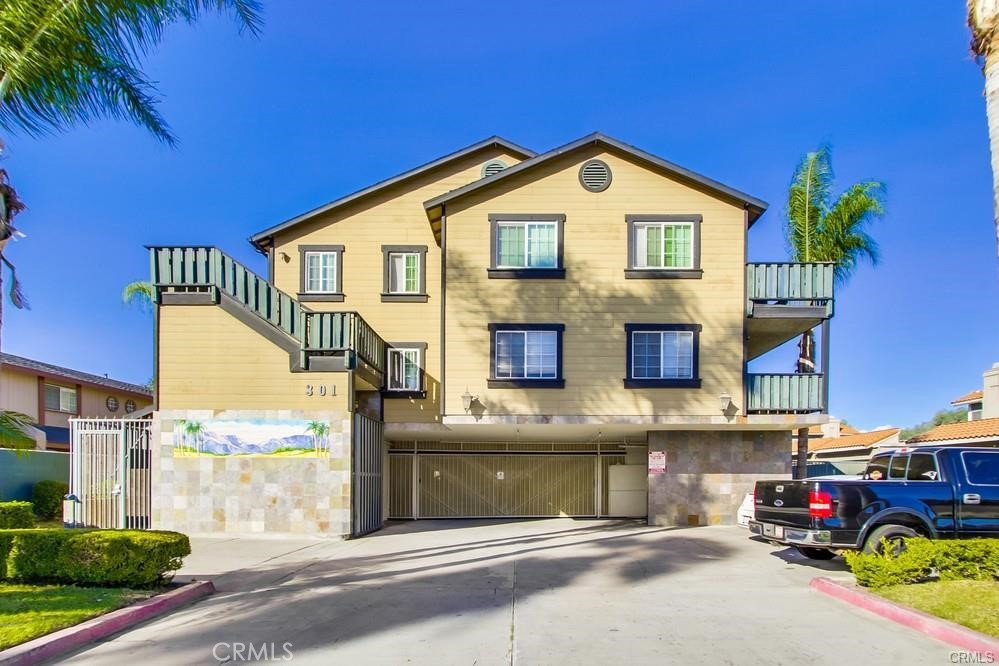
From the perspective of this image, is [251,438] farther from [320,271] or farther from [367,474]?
[320,271]

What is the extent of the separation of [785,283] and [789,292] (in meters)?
0.24

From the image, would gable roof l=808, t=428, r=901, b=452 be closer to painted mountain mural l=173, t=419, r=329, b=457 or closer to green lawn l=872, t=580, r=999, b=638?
painted mountain mural l=173, t=419, r=329, b=457

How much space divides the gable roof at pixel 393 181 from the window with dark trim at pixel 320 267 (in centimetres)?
79

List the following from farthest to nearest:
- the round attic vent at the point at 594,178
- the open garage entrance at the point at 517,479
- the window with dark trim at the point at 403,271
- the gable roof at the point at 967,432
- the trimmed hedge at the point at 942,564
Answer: the gable roof at the point at 967,432 < the open garage entrance at the point at 517,479 < the window with dark trim at the point at 403,271 < the round attic vent at the point at 594,178 < the trimmed hedge at the point at 942,564

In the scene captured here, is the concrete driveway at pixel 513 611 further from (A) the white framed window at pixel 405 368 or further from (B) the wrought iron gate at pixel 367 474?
(A) the white framed window at pixel 405 368

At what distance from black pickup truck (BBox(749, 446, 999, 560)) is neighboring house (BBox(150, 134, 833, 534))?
690 centimetres

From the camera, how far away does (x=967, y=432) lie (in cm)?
2564

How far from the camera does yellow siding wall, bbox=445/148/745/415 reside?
58.6ft

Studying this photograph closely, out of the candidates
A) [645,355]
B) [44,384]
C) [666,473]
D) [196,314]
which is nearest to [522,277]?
[645,355]

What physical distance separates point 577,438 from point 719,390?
197 inches

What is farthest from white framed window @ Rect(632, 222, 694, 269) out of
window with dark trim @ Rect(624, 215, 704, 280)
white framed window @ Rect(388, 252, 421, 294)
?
white framed window @ Rect(388, 252, 421, 294)

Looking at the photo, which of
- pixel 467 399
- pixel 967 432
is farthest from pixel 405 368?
pixel 967 432

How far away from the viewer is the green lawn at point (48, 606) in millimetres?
7035

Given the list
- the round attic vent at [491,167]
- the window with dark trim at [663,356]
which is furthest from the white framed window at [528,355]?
the round attic vent at [491,167]
